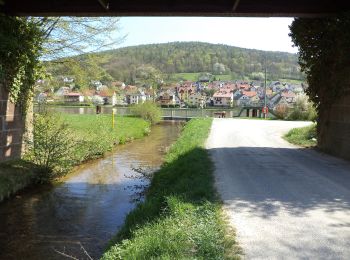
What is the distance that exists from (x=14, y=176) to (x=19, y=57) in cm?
385

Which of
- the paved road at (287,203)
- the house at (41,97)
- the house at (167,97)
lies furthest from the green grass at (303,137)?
the house at (167,97)

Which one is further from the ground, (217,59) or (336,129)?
(217,59)

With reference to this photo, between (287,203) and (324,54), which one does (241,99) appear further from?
(287,203)

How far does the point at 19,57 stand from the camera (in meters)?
14.6

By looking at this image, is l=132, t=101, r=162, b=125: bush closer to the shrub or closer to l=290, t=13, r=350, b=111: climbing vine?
the shrub

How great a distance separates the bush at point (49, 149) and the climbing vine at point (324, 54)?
9.03 meters

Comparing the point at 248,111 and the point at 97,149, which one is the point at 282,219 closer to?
the point at 97,149

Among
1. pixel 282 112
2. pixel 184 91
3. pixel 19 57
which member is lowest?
pixel 282 112

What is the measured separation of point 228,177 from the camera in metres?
10.9

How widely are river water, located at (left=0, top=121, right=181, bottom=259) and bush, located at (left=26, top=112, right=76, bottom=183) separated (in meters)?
0.59

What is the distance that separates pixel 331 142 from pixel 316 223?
384 inches

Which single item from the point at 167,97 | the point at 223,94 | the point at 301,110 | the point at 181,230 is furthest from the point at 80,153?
the point at 223,94

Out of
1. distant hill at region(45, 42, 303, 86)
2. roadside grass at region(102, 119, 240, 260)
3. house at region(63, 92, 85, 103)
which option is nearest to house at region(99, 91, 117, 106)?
house at region(63, 92, 85, 103)

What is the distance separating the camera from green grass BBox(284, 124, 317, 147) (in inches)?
772
